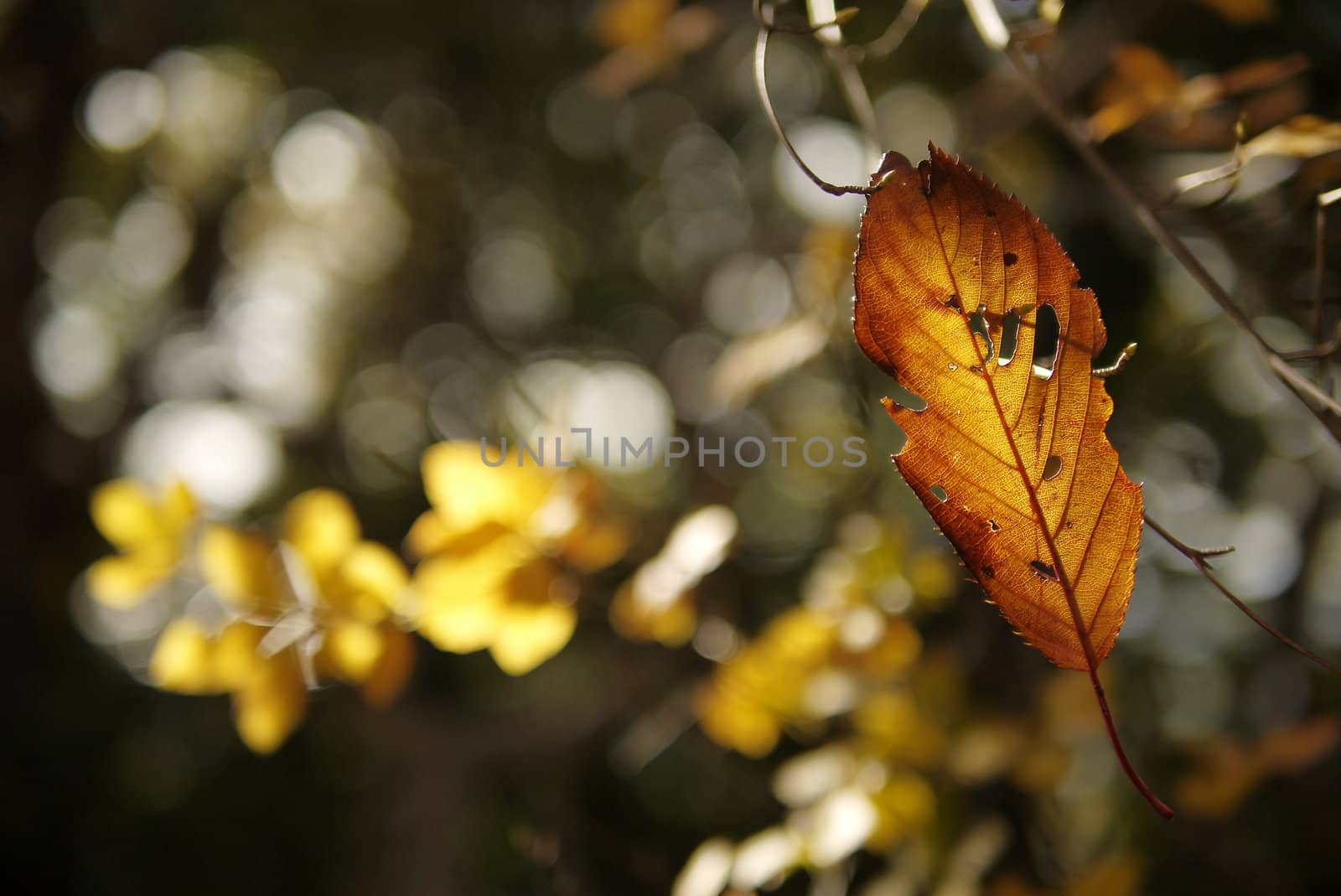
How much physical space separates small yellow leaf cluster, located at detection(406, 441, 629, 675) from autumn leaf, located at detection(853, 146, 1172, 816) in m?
0.25

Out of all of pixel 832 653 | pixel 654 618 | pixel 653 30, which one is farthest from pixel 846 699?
pixel 653 30

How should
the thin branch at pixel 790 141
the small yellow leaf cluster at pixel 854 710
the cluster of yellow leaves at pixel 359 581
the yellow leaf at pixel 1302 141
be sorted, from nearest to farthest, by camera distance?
the thin branch at pixel 790 141 → the yellow leaf at pixel 1302 141 → the cluster of yellow leaves at pixel 359 581 → the small yellow leaf cluster at pixel 854 710

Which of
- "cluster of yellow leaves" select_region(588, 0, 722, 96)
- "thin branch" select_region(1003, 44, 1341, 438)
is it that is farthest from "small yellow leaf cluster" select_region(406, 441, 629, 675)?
"cluster of yellow leaves" select_region(588, 0, 722, 96)

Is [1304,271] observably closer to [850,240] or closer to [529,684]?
[850,240]

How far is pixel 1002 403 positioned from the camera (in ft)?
0.92

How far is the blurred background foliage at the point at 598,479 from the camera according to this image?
1.85 ft

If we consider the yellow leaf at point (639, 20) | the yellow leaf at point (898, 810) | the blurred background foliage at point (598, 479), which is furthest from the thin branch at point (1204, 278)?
the yellow leaf at point (639, 20)

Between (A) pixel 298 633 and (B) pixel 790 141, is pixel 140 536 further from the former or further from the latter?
(B) pixel 790 141

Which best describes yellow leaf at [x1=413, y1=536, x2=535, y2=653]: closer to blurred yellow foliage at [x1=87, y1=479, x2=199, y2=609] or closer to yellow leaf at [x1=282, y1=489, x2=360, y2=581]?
yellow leaf at [x1=282, y1=489, x2=360, y2=581]

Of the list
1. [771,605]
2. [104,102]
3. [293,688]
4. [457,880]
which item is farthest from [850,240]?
[104,102]

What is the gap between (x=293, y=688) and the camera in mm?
521

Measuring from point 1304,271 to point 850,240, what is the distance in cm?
39

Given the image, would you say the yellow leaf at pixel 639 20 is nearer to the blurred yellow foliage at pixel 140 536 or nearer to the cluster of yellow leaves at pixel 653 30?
the cluster of yellow leaves at pixel 653 30

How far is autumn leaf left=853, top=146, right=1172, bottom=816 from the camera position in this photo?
27cm
